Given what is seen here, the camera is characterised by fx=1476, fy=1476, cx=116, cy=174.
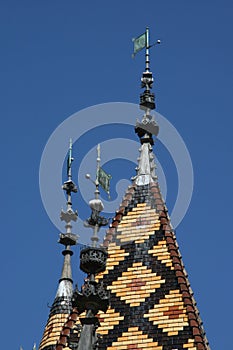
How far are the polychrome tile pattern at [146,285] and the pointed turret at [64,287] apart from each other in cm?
200

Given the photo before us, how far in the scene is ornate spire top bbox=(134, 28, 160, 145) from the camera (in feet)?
101

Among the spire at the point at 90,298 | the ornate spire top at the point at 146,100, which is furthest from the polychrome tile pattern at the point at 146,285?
the spire at the point at 90,298

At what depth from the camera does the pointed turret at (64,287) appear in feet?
95.9

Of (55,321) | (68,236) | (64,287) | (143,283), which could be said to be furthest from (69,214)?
(143,283)

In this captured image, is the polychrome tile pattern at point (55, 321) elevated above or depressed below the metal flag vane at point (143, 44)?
below

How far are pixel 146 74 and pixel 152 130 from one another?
6.62 ft

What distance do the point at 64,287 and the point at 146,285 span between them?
13.3ft

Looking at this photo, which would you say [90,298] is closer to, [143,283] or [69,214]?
[143,283]

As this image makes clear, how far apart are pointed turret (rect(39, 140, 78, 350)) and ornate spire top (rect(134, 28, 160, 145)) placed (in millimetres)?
1862

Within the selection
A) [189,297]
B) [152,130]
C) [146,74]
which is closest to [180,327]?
[189,297]

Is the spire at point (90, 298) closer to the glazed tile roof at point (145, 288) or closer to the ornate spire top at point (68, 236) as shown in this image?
the glazed tile roof at point (145, 288)

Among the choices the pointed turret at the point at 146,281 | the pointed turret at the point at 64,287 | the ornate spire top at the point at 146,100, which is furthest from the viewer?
the ornate spire top at the point at 146,100

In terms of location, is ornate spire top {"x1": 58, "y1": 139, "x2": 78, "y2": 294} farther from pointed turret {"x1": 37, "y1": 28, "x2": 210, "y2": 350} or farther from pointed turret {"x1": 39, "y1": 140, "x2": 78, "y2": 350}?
pointed turret {"x1": 37, "y1": 28, "x2": 210, "y2": 350}

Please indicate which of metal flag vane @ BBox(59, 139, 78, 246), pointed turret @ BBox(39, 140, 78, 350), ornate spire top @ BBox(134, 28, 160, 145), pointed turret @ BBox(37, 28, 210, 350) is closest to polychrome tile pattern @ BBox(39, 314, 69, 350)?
pointed turret @ BBox(39, 140, 78, 350)
